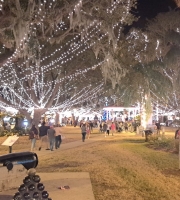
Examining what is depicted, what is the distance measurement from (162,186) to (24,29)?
22.1 ft

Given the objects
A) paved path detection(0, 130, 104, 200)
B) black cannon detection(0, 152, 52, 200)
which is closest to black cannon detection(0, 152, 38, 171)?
black cannon detection(0, 152, 52, 200)

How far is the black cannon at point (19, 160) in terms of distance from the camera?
19.0 feet

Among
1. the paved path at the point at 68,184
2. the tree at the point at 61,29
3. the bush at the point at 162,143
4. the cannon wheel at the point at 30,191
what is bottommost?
the paved path at the point at 68,184

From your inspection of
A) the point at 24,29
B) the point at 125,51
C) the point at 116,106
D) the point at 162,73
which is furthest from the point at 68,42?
the point at 116,106

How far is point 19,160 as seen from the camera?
19.6ft

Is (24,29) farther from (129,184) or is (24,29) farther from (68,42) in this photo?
(68,42)

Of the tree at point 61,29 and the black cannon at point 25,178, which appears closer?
the black cannon at point 25,178

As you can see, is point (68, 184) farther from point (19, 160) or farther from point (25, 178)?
point (19, 160)

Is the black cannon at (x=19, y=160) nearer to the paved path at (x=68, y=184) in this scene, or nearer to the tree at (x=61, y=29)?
the paved path at (x=68, y=184)

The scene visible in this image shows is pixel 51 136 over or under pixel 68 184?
over

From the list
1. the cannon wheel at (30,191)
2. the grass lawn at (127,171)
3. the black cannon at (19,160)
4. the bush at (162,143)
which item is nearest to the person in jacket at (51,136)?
the grass lawn at (127,171)

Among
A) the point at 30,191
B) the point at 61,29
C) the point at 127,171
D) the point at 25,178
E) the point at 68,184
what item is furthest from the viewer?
the point at 61,29

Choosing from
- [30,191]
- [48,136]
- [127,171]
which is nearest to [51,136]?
[48,136]

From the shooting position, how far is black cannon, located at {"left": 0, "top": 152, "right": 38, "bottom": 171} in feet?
19.0
